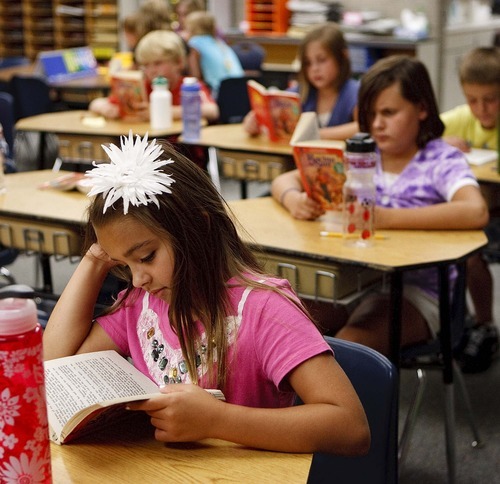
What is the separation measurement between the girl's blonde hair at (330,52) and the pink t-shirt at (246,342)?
2760 mm

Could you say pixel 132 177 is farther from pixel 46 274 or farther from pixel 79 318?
pixel 46 274

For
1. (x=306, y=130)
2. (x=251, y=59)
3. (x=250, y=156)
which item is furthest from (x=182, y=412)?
(x=251, y=59)

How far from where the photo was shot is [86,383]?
1244mm

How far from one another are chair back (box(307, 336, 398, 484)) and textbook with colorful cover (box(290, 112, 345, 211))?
38.4 inches

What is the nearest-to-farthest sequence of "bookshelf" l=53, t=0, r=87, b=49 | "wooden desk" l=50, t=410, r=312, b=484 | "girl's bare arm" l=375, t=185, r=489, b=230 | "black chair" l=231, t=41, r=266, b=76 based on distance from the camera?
1. "wooden desk" l=50, t=410, r=312, b=484
2. "girl's bare arm" l=375, t=185, r=489, b=230
3. "black chair" l=231, t=41, r=266, b=76
4. "bookshelf" l=53, t=0, r=87, b=49

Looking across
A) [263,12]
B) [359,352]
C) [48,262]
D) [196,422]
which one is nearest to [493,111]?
[48,262]

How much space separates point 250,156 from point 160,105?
614 millimetres

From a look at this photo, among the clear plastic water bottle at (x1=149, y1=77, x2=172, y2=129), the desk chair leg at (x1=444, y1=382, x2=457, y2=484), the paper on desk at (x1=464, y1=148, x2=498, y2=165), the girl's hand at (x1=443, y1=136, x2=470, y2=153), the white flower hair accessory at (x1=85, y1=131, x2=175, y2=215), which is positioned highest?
the white flower hair accessory at (x1=85, y1=131, x2=175, y2=215)

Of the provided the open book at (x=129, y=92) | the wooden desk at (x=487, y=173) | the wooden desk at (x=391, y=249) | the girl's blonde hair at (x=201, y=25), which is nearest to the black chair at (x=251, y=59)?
the girl's blonde hair at (x=201, y=25)

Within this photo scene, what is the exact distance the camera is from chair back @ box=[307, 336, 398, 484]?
1.41 meters

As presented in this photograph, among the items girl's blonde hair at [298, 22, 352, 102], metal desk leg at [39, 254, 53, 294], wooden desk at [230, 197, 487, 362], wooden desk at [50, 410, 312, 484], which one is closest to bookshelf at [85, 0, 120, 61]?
girl's blonde hair at [298, 22, 352, 102]

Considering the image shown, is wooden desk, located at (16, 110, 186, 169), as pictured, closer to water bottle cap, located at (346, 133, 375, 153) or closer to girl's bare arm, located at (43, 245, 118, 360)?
water bottle cap, located at (346, 133, 375, 153)

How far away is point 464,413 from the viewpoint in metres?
2.88

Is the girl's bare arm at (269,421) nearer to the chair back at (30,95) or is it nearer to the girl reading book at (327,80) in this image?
the girl reading book at (327,80)
